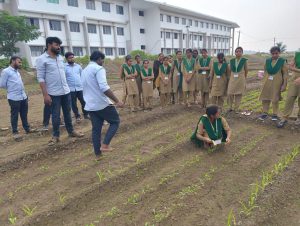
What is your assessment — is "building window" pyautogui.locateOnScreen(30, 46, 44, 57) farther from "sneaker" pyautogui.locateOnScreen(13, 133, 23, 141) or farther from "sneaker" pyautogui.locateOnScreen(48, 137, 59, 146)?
"sneaker" pyautogui.locateOnScreen(48, 137, 59, 146)

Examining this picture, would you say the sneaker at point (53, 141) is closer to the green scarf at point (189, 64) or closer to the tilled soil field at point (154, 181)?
the tilled soil field at point (154, 181)

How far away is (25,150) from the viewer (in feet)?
16.6

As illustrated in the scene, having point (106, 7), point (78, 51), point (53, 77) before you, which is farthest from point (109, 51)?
point (53, 77)

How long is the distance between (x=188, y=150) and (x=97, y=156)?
1735 mm

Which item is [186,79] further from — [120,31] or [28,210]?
[120,31]

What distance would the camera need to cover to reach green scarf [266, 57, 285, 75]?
5.96 meters

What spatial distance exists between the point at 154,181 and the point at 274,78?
424 centimetres

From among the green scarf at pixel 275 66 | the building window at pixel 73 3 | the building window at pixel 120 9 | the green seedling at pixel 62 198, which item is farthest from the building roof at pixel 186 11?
the green seedling at pixel 62 198

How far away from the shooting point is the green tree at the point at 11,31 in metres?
19.7

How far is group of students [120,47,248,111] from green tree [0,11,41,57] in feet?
54.0

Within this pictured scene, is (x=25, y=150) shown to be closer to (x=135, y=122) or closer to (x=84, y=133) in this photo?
(x=84, y=133)

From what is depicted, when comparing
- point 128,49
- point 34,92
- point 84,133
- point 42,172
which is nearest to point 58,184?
point 42,172

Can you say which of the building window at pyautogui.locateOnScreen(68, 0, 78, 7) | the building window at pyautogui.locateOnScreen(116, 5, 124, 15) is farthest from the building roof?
the building window at pyautogui.locateOnScreen(68, 0, 78, 7)

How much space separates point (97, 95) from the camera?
4.18m
